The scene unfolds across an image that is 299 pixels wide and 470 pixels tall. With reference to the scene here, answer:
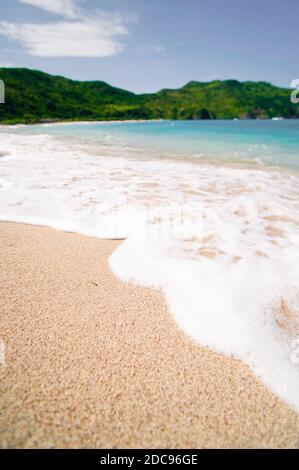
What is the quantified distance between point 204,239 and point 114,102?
424 feet

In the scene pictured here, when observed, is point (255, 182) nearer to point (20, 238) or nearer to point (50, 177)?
point (50, 177)

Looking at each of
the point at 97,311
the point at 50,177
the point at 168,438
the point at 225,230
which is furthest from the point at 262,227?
the point at 50,177

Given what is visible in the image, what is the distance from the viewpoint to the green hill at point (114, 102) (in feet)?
249

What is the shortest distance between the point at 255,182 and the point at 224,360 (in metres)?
6.13

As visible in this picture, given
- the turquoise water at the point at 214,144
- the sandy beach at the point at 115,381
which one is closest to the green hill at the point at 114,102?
the turquoise water at the point at 214,144

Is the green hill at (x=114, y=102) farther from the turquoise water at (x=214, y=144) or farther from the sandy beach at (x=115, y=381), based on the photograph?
the sandy beach at (x=115, y=381)

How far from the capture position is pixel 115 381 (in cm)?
158

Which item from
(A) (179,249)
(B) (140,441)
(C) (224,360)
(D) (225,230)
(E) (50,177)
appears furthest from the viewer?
(E) (50,177)

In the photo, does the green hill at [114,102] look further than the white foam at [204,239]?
Yes

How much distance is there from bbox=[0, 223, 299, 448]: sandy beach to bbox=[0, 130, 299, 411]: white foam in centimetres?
23

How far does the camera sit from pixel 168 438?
1327 mm

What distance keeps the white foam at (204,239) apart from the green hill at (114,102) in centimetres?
6246

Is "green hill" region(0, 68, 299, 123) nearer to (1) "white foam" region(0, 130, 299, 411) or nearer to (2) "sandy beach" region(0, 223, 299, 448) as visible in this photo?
(1) "white foam" region(0, 130, 299, 411)

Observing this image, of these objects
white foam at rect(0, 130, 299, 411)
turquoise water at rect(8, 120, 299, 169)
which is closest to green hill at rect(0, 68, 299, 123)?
turquoise water at rect(8, 120, 299, 169)
